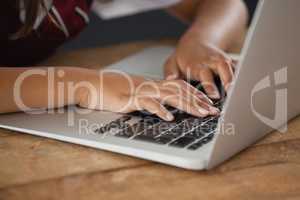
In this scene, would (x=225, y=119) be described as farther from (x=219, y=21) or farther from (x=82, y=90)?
(x=219, y=21)

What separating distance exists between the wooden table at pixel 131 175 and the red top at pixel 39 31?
1.21ft

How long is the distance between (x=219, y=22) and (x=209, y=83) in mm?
304

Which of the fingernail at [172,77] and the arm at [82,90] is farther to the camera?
the fingernail at [172,77]

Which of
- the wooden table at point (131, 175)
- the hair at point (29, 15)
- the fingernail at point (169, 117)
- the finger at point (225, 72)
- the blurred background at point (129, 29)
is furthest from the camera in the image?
the blurred background at point (129, 29)

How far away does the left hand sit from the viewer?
0.84 metres

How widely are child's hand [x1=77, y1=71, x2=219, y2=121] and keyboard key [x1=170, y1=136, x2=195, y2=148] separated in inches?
2.9

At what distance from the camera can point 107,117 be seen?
750mm

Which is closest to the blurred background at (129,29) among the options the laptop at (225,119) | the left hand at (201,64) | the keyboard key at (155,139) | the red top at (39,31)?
the red top at (39,31)

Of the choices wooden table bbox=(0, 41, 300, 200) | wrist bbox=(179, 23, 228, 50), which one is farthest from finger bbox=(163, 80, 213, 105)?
wrist bbox=(179, 23, 228, 50)

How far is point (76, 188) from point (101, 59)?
560mm

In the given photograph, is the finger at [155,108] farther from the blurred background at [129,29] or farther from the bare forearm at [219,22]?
the blurred background at [129,29]

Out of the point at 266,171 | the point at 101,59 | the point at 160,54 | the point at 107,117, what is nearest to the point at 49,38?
the point at 101,59

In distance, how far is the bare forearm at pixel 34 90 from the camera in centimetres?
79

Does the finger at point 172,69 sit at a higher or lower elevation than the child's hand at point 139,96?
lower
